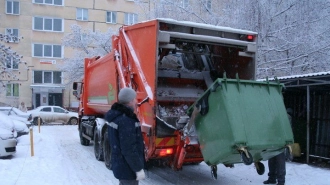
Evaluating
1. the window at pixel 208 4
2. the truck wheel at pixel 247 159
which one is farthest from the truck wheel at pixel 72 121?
the truck wheel at pixel 247 159

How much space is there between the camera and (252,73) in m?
7.24

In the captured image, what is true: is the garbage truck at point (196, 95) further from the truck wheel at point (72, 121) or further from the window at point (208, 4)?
the truck wheel at point (72, 121)

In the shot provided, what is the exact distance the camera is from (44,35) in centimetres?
3312

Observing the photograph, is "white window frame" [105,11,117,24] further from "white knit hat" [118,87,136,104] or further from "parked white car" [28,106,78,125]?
"white knit hat" [118,87,136,104]

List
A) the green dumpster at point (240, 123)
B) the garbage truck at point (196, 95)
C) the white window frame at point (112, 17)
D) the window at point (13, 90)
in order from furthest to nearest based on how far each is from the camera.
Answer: the white window frame at point (112, 17) < the window at point (13, 90) < the garbage truck at point (196, 95) < the green dumpster at point (240, 123)

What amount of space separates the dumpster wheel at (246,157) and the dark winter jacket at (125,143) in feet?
5.56

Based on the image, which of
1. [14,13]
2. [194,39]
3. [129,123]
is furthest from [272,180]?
[14,13]

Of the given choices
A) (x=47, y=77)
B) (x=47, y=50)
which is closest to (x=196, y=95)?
(x=47, y=77)

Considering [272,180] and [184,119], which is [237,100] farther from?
[272,180]

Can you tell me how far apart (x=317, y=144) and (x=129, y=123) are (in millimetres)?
7512

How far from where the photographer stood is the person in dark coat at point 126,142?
3820 millimetres

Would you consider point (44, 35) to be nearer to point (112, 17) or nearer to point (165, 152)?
point (112, 17)

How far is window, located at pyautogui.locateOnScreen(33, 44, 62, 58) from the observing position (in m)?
33.0

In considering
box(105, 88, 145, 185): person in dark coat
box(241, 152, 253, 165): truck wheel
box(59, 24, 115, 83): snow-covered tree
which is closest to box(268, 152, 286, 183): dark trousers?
box(241, 152, 253, 165): truck wheel
